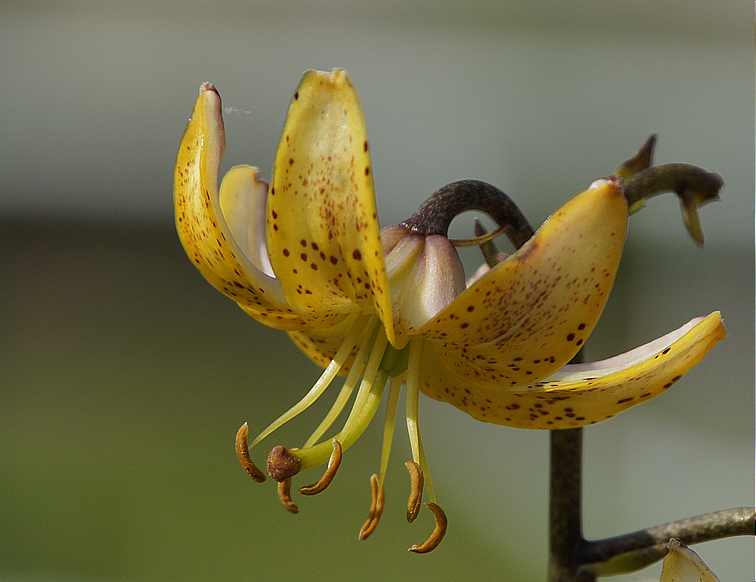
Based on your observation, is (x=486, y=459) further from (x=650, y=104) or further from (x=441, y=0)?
(x=441, y=0)

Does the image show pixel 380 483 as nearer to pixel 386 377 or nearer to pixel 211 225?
pixel 386 377

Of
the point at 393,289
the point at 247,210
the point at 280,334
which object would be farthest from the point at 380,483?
the point at 280,334

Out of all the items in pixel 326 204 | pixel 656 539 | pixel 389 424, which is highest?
pixel 326 204

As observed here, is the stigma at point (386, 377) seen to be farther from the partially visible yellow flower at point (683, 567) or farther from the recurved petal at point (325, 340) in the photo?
A: the partially visible yellow flower at point (683, 567)

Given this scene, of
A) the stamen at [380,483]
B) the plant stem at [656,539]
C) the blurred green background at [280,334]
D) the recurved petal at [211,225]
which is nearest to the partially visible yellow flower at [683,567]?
Result: the plant stem at [656,539]

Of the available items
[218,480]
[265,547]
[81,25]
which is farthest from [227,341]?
[81,25]

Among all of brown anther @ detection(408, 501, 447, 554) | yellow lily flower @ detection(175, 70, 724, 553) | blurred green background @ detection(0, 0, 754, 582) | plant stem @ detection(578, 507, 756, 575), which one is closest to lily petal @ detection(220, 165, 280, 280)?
yellow lily flower @ detection(175, 70, 724, 553)
